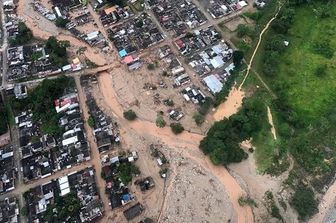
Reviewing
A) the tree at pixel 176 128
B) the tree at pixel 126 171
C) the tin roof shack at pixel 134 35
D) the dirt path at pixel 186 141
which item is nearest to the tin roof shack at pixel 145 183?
the tree at pixel 126 171


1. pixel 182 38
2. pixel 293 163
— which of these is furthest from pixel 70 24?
pixel 293 163

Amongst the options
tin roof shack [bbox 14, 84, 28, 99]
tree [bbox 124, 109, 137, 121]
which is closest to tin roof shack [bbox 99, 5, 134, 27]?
tin roof shack [bbox 14, 84, 28, 99]

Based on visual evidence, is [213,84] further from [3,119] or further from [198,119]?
[3,119]

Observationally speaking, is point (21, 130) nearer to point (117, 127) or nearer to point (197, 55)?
point (117, 127)

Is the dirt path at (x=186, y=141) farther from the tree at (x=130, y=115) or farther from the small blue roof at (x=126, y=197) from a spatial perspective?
the small blue roof at (x=126, y=197)

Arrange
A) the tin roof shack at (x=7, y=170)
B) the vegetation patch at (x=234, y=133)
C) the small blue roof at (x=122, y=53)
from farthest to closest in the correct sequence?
the small blue roof at (x=122, y=53), the vegetation patch at (x=234, y=133), the tin roof shack at (x=7, y=170)

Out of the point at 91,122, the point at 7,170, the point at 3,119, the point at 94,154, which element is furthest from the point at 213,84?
the point at 7,170
